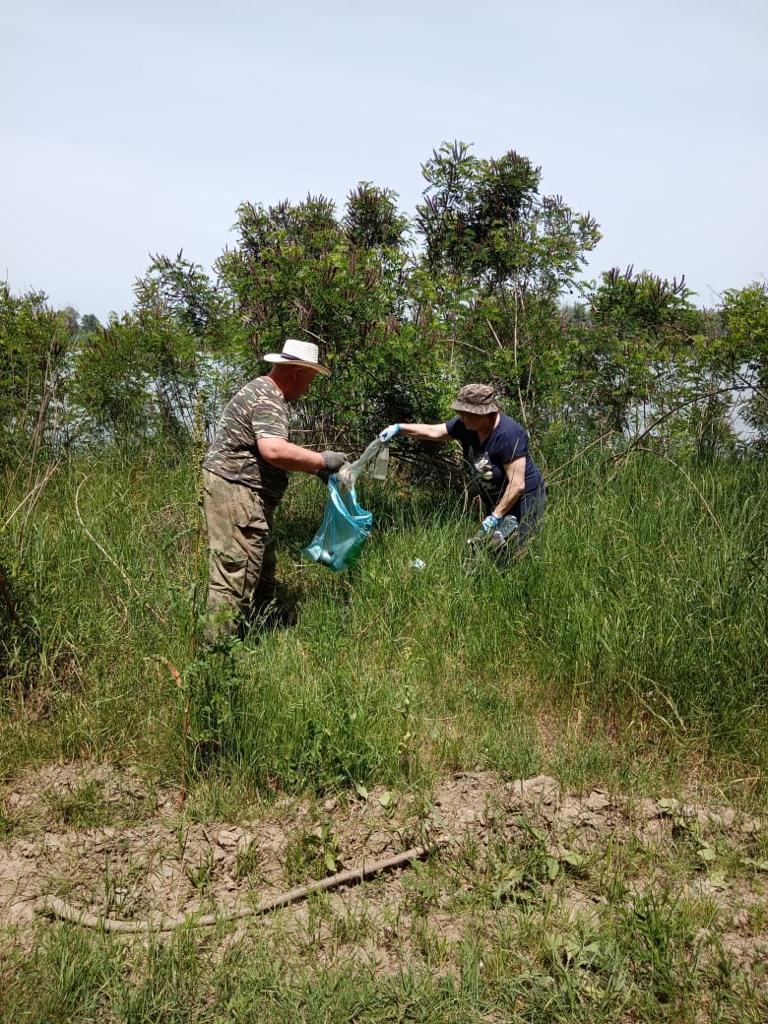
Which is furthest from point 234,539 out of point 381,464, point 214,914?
point 214,914

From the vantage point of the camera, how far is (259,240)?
6.53 meters

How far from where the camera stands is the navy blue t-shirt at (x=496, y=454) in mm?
5102

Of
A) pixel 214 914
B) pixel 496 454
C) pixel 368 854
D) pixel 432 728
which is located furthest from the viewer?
pixel 496 454

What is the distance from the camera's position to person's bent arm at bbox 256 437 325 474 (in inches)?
171

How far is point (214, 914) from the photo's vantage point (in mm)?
2805

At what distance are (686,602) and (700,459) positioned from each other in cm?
247

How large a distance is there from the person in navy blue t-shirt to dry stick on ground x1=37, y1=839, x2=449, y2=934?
2.46 meters

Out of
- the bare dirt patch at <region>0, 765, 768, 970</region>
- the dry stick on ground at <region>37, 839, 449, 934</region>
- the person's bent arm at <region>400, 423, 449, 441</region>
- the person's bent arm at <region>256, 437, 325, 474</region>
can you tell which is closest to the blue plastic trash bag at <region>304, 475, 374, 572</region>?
the person's bent arm at <region>256, 437, 325, 474</region>

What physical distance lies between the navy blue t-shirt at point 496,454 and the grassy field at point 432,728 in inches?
12.2

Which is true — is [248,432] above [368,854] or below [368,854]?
above

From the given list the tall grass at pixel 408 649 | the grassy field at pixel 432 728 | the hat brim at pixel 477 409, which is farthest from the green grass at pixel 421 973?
the hat brim at pixel 477 409

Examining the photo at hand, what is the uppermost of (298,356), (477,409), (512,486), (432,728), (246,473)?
(298,356)

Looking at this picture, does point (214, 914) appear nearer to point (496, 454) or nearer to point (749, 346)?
point (496, 454)

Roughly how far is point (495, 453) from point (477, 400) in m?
0.38
